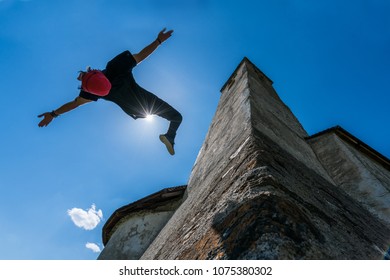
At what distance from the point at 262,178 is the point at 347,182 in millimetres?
2990

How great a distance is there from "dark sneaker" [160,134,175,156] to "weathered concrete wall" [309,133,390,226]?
236 cm

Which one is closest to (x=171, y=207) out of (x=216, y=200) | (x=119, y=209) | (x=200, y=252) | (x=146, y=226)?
(x=146, y=226)

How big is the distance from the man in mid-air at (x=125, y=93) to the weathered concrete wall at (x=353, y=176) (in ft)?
8.05

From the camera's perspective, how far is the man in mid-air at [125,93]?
315 cm

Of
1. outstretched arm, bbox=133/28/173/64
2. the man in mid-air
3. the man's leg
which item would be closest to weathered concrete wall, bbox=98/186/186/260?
the man's leg

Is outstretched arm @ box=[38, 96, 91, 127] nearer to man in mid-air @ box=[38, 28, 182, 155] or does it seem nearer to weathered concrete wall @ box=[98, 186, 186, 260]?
man in mid-air @ box=[38, 28, 182, 155]

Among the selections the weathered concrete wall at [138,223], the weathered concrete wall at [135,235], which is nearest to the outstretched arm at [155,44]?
the weathered concrete wall at [138,223]

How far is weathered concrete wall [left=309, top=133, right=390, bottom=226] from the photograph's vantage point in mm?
3166

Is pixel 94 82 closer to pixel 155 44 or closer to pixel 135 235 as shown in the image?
pixel 155 44

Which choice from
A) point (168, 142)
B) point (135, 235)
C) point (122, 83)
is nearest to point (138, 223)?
point (135, 235)

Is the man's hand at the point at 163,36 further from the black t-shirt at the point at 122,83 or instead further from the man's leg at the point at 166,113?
the man's leg at the point at 166,113

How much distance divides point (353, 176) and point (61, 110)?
413cm
